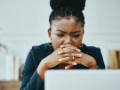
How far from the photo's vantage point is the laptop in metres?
0.32

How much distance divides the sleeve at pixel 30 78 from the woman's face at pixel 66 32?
246 millimetres

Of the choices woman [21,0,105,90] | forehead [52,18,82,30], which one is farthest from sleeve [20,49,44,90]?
forehead [52,18,82,30]

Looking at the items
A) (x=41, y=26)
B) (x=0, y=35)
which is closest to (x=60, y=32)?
(x=41, y=26)

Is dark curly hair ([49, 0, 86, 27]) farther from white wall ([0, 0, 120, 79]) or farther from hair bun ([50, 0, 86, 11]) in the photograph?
white wall ([0, 0, 120, 79])

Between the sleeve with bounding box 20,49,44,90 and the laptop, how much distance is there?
393 millimetres

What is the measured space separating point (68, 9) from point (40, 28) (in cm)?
167

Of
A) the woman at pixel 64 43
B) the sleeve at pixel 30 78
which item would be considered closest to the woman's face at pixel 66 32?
the woman at pixel 64 43

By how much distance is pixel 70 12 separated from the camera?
2.83 ft

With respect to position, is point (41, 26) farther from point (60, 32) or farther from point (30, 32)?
point (60, 32)

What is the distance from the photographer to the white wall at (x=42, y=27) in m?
2.46

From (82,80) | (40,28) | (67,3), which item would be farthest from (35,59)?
(40,28)

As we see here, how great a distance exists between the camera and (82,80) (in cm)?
32

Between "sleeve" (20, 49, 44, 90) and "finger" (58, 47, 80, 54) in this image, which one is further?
"finger" (58, 47, 80, 54)

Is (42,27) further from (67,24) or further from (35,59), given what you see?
(67,24)
